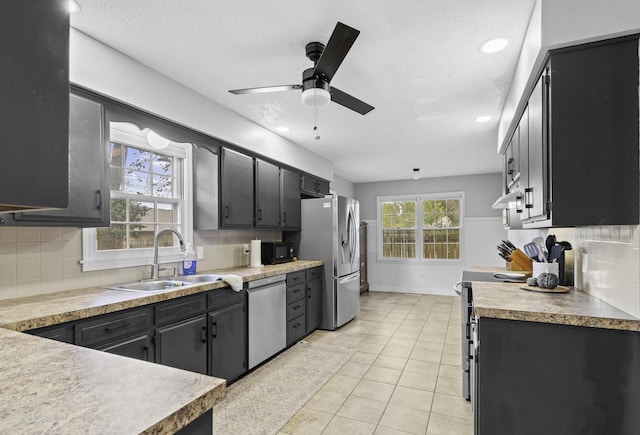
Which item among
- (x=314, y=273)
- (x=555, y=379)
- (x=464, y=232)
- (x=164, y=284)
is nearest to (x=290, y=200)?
(x=314, y=273)

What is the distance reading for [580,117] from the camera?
1674mm

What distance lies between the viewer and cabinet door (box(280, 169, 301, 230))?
4395 millimetres

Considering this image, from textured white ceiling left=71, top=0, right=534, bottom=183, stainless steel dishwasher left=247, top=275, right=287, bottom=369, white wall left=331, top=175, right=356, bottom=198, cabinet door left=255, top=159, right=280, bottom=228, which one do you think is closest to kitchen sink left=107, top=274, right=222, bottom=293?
stainless steel dishwasher left=247, top=275, right=287, bottom=369

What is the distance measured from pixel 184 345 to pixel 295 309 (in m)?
1.71

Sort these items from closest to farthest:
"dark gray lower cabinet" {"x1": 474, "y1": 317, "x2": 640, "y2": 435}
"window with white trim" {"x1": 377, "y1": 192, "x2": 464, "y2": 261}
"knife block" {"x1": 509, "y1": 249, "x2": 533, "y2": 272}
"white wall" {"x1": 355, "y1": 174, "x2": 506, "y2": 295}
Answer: "dark gray lower cabinet" {"x1": 474, "y1": 317, "x2": 640, "y2": 435} → "knife block" {"x1": 509, "y1": 249, "x2": 533, "y2": 272} → "white wall" {"x1": 355, "y1": 174, "x2": 506, "y2": 295} → "window with white trim" {"x1": 377, "y1": 192, "x2": 464, "y2": 261}

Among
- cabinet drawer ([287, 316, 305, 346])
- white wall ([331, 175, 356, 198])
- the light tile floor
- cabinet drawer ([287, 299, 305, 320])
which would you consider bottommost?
the light tile floor

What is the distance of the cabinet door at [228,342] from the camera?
2734 mm

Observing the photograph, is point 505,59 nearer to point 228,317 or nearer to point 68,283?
point 228,317

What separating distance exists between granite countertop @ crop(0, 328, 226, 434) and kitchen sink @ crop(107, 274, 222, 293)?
1522 mm

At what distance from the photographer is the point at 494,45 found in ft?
7.48

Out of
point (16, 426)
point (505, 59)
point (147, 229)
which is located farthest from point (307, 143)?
point (16, 426)

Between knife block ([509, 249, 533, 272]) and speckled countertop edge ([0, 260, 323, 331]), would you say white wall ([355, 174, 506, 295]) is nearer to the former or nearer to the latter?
knife block ([509, 249, 533, 272])

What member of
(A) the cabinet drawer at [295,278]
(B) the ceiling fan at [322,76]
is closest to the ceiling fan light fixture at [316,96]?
(B) the ceiling fan at [322,76]

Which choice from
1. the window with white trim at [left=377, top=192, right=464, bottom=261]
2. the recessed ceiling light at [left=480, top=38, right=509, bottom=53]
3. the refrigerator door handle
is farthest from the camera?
the window with white trim at [left=377, top=192, right=464, bottom=261]
